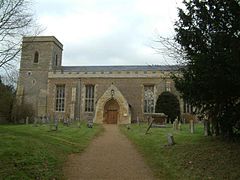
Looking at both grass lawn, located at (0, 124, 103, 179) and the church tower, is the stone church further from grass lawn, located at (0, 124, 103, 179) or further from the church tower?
grass lawn, located at (0, 124, 103, 179)

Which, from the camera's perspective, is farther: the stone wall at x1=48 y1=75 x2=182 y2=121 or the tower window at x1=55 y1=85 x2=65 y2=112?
the tower window at x1=55 y1=85 x2=65 y2=112

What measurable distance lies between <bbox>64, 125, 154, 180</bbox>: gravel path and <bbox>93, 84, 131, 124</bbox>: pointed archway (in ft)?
77.9

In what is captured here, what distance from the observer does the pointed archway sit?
38.8 meters

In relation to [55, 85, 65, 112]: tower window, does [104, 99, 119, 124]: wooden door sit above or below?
below

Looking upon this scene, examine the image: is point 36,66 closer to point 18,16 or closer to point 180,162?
point 18,16

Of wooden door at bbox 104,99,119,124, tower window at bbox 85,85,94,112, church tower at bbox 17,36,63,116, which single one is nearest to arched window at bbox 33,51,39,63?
church tower at bbox 17,36,63,116

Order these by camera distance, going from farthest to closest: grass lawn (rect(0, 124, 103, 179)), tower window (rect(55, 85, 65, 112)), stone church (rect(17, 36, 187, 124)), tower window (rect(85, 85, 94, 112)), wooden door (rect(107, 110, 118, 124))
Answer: tower window (rect(55, 85, 65, 112)), tower window (rect(85, 85, 94, 112)), wooden door (rect(107, 110, 118, 124)), stone church (rect(17, 36, 187, 124)), grass lawn (rect(0, 124, 103, 179))

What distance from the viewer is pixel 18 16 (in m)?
17.0

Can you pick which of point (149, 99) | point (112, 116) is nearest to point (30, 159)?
point (112, 116)

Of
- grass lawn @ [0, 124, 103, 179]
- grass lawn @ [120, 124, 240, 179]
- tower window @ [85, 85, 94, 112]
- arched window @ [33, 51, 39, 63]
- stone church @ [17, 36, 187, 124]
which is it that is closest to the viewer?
grass lawn @ [0, 124, 103, 179]

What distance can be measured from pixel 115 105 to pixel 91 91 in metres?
4.14

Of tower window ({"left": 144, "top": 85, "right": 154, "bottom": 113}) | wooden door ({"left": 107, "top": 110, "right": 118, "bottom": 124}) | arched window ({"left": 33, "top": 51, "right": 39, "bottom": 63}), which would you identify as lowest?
wooden door ({"left": 107, "top": 110, "right": 118, "bottom": 124})

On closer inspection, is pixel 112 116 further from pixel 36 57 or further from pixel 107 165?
pixel 107 165

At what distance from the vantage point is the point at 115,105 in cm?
4003
